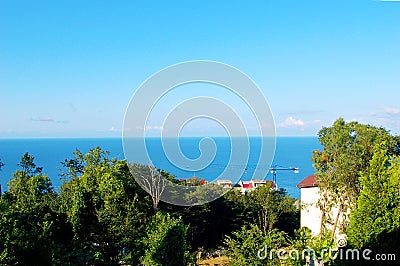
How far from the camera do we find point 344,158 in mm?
9148

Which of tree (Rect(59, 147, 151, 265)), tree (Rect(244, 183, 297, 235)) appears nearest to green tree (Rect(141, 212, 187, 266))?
tree (Rect(59, 147, 151, 265))

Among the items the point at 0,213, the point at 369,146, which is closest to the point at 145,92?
the point at 0,213

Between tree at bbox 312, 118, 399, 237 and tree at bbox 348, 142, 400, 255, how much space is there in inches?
139

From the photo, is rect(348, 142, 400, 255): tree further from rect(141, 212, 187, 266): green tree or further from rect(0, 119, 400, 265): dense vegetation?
rect(141, 212, 187, 266): green tree

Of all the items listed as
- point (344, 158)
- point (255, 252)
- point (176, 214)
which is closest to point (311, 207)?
point (344, 158)

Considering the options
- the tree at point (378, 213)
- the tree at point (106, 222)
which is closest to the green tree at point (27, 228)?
the tree at point (106, 222)

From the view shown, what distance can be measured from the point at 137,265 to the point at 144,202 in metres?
3.01

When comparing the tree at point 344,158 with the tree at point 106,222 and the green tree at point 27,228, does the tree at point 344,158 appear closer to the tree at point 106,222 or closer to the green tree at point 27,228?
the tree at point 106,222

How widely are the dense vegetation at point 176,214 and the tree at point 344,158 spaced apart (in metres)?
0.03

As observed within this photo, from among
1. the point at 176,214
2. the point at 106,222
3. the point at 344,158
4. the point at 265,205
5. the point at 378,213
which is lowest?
the point at 176,214

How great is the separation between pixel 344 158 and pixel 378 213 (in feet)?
12.6

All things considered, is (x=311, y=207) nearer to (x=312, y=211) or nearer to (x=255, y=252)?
(x=312, y=211)

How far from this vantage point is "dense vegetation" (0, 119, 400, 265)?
216 inches

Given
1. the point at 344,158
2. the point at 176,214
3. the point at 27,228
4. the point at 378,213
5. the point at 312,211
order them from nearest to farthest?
the point at 378,213 → the point at 27,228 → the point at 344,158 → the point at 312,211 → the point at 176,214
